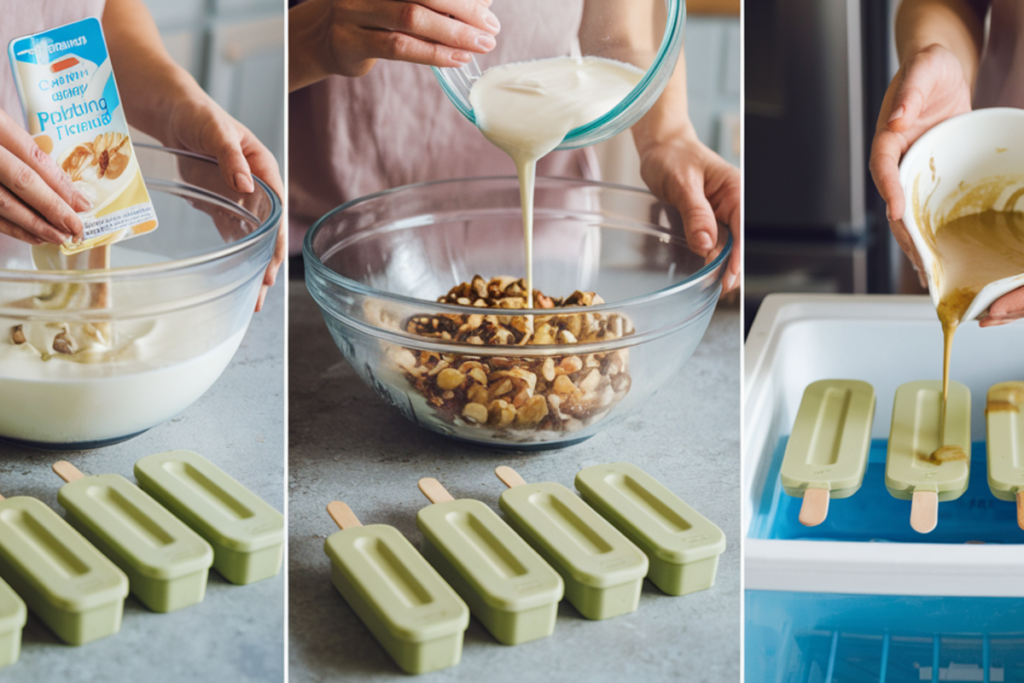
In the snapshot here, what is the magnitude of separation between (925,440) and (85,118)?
920mm

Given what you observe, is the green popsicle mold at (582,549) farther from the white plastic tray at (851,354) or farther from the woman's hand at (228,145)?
the woman's hand at (228,145)

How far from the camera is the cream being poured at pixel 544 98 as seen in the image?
88 cm

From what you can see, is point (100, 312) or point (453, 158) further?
point (453, 158)

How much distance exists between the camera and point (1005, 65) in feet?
4.71

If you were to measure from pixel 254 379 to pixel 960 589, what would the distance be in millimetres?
743

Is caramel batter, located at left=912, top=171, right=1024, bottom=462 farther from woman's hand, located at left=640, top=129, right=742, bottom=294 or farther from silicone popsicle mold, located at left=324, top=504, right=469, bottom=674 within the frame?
silicone popsicle mold, located at left=324, top=504, right=469, bottom=674

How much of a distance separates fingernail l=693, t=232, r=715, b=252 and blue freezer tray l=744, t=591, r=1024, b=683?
40 cm

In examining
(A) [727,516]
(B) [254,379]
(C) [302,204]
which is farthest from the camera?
(C) [302,204]

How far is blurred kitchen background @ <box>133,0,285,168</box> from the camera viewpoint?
7.83 feet

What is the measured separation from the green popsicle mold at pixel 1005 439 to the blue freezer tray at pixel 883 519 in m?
0.03

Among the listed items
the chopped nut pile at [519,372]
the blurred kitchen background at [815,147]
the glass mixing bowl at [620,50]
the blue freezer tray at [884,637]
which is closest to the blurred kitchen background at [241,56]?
the blurred kitchen background at [815,147]

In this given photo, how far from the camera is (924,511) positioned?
875 millimetres

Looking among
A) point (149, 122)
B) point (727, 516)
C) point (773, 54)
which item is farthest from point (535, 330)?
point (773, 54)

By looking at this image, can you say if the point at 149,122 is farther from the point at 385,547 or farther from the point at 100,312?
the point at 385,547
